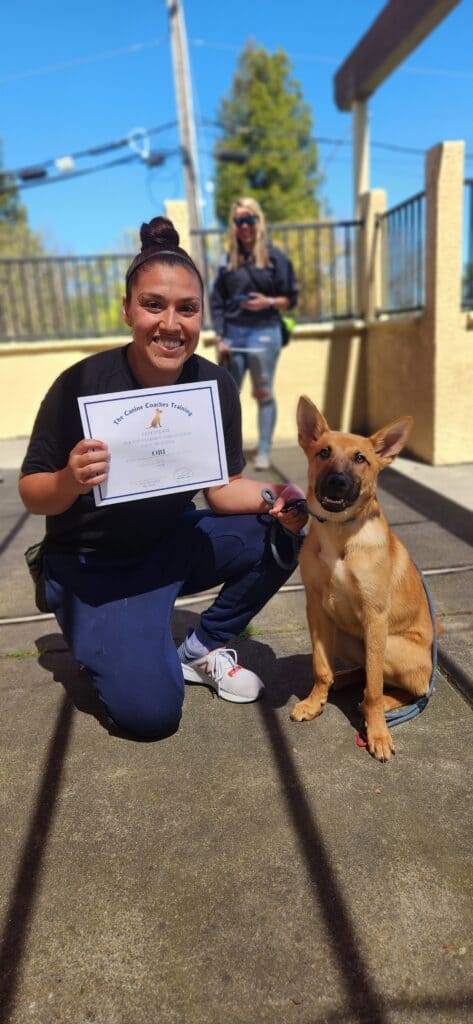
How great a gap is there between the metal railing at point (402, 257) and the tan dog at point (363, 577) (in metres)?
4.67

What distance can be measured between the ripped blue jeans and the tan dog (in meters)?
4.20

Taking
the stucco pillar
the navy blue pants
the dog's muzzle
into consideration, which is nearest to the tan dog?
the dog's muzzle

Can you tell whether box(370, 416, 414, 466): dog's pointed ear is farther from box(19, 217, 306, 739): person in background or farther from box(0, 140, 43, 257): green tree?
box(0, 140, 43, 257): green tree

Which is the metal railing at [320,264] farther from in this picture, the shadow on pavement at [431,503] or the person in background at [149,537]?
the person in background at [149,537]

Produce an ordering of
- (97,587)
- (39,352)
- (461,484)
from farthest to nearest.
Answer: (39,352)
(461,484)
(97,587)

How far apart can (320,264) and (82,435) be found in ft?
21.7

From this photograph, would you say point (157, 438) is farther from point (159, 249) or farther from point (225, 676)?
point (225, 676)

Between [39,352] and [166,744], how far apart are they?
696 centimetres

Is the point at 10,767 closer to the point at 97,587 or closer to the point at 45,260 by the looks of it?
the point at 97,587

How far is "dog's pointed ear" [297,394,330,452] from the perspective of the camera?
2.31 meters

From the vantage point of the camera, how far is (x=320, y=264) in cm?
820

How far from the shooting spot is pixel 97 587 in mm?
2580

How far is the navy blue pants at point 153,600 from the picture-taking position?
2385 mm

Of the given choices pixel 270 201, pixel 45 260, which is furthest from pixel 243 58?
pixel 45 260
